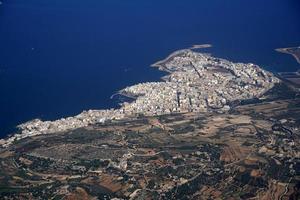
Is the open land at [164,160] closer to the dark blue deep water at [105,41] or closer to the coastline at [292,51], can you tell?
the dark blue deep water at [105,41]

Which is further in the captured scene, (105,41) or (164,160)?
(105,41)

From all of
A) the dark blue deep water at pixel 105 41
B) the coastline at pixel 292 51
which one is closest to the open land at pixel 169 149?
the dark blue deep water at pixel 105 41

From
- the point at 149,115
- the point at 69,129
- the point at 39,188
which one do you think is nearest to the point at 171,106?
the point at 149,115

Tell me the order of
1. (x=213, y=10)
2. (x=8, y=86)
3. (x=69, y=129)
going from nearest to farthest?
(x=69, y=129)
(x=8, y=86)
(x=213, y=10)

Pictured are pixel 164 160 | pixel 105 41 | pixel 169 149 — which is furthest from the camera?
pixel 105 41

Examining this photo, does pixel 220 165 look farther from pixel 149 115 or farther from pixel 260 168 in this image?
pixel 149 115

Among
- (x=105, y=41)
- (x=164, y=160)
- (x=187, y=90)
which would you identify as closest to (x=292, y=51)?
(x=187, y=90)

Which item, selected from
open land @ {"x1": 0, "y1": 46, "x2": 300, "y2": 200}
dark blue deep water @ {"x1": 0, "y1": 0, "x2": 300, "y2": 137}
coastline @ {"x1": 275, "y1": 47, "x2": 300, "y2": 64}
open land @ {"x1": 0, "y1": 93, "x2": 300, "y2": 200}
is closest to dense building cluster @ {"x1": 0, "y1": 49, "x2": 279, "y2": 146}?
open land @ {"x1": 0, "y1": 46, "x2": 300, "y2": 200}

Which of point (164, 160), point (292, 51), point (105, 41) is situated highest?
point (105, 41)

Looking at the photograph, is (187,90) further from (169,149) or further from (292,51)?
(292,51)
